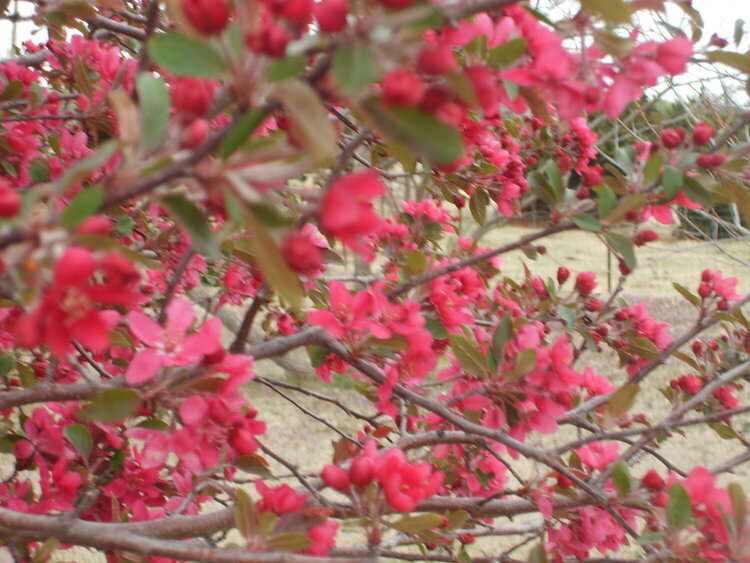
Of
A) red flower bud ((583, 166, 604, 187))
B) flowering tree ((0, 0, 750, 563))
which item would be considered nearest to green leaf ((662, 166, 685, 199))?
flowering tree ((0, 0, 750, 563))

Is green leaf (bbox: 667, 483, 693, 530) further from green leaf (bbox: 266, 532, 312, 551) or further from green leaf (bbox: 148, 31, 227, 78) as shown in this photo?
green leaf (bbox: 148, 31, 227, 78)

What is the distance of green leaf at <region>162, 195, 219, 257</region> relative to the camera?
0.51 meters

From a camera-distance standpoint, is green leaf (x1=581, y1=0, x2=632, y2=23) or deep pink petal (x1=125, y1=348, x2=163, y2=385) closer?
green leaf (x1=581, y1=0, x2=632, y2=23)

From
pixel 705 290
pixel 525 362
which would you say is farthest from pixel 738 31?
pixel 525 362

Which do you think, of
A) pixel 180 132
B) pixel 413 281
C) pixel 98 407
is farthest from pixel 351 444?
pixel 180 132

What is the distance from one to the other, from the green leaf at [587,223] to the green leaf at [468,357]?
282 mm

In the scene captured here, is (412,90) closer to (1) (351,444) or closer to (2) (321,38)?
(2) (321,38)

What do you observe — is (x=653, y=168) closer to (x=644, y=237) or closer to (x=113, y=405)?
(x=644, y=237)

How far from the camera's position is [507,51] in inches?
27.0

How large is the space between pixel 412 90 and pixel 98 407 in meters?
0.51

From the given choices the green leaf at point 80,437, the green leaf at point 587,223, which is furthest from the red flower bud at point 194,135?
the green leaf at point 80,437

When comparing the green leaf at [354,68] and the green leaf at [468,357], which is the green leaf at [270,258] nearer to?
the green leaf at [354,68]

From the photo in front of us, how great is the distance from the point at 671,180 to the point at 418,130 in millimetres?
412

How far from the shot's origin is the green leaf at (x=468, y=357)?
3.46 ft
